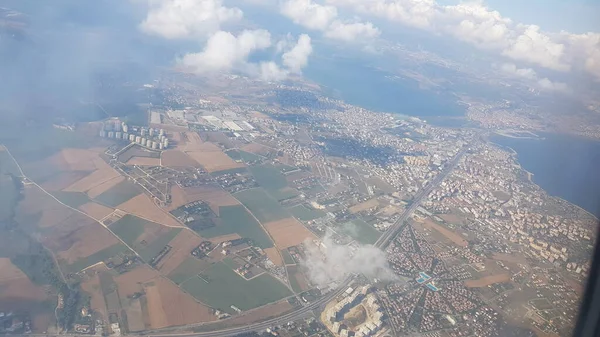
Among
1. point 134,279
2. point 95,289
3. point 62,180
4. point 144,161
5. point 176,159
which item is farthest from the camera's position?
point 176,159

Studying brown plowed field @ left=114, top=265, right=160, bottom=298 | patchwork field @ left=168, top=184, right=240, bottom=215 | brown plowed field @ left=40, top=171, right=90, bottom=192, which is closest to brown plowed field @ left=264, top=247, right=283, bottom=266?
patchwork field @ left=168, top=184, right=240, bottom=215

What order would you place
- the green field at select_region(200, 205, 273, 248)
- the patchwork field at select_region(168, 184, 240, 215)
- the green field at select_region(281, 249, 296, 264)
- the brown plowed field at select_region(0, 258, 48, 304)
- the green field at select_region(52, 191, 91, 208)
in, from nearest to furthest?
the brown plowed field at select_region(0, 258, 48, 304) < the green field at select_region(281, 249, 296, 264) < the green field at select_region(52, 191, 91, 208) < the green field at select_region(200, 205, 273, 248) < the patchwork field at select_region(168, 184, 240, 215)

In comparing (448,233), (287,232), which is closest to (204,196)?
(287,232)

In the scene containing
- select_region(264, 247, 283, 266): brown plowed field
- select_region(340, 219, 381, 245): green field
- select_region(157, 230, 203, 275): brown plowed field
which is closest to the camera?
select_region(157, 230, 203, 275): brown plowed field

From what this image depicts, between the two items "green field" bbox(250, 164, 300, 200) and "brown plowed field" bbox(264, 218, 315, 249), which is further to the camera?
"green field" bbox(250, 164, 300, 200)

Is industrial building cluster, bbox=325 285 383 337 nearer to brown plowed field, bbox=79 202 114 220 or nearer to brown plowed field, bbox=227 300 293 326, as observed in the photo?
brown plowed field, bbox=227 300 293 326

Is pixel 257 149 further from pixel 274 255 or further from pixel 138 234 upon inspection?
pixel 138 234
